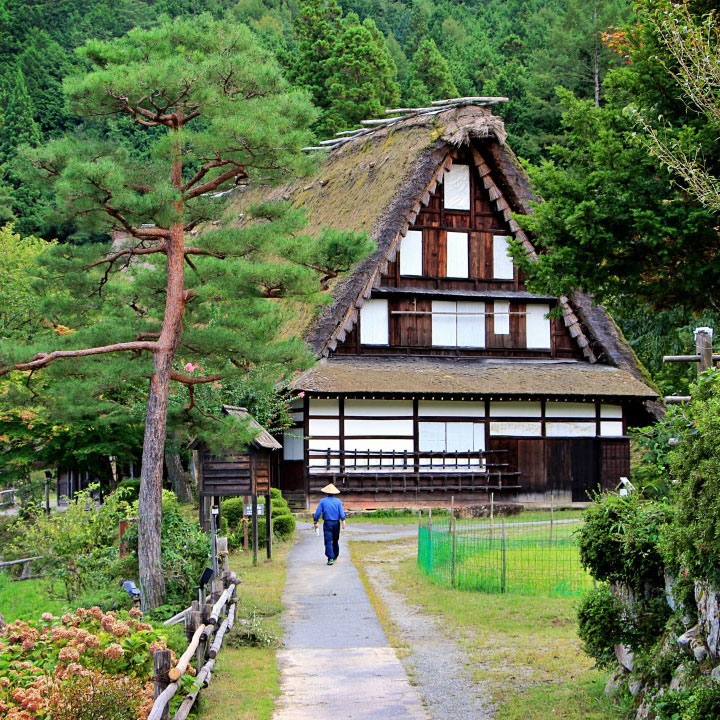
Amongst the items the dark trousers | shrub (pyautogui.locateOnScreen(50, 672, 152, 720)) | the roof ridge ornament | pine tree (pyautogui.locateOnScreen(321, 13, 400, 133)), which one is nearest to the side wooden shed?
the dark trousers

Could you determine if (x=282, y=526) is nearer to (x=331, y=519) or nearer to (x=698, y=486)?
(x=331, y=519)

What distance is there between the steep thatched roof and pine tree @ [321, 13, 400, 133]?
69.2ft

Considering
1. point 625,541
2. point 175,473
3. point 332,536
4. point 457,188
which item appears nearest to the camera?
point 625,541

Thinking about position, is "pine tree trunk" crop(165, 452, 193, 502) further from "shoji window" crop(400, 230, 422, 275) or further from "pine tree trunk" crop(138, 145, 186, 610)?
"pine tree trunk" crop(138, 145, 186, 610)

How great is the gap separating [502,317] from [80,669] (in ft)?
77.8

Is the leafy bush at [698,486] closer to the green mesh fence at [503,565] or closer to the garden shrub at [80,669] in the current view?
the garden shrub at [80,669]

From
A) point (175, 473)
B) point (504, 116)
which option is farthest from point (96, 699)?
point (504, 116)

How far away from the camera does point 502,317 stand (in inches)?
1182

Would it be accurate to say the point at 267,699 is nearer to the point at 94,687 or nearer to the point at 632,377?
Result: the point at 94,687

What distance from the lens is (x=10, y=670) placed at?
8.33m

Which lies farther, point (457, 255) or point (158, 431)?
point (457, 255)

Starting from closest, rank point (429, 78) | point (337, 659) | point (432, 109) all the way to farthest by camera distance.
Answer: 1. point (337, 659)
2. point (432, 109)
3. point (429, 78)

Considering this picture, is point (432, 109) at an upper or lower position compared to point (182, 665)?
upper


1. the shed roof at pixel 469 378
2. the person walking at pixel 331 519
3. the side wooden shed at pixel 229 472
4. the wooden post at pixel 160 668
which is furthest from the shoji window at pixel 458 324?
the wooden post at pixel 160 668
